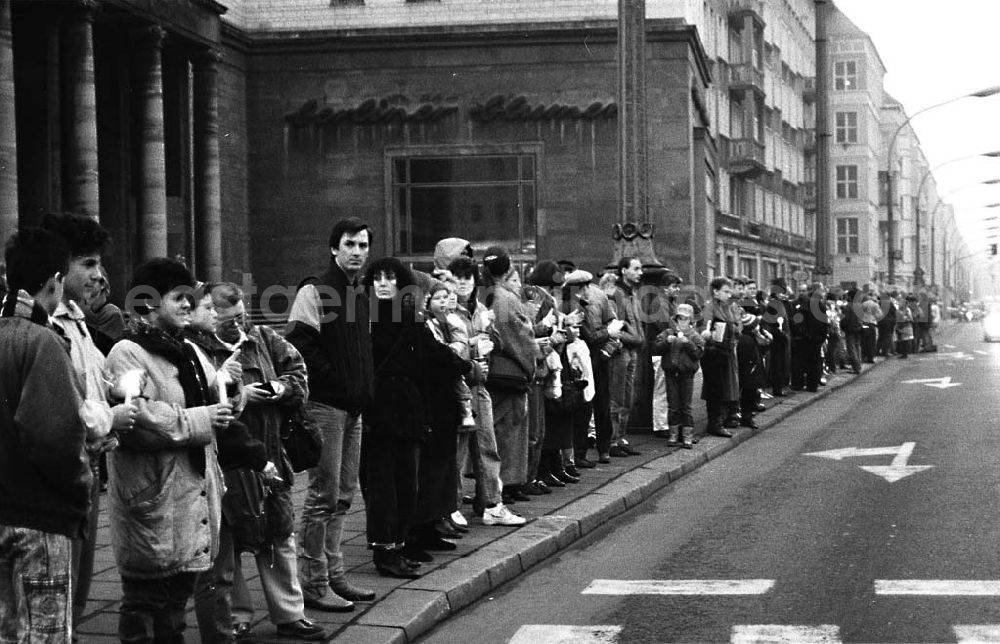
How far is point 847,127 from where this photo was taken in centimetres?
8688

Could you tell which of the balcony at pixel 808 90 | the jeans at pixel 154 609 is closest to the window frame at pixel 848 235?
the balcony at pixel 808 90

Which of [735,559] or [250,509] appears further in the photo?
[735,559]

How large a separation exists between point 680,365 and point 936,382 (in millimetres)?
13128

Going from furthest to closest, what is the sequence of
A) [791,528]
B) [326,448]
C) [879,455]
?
1. [879,455]
2. [791,528]
3. [326,448]

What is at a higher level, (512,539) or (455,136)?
(455,136)

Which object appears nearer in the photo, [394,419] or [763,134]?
[394,419]

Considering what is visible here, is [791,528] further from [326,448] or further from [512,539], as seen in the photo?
[326,448]

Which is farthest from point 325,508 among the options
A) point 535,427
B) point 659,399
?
point 659,399

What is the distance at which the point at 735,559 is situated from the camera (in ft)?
29.0

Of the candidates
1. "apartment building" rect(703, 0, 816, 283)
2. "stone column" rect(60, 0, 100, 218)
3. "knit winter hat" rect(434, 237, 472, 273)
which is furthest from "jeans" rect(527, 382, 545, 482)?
"apartment building" rect(703, 0, 816, 283)

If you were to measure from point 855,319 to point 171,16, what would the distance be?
1575cm

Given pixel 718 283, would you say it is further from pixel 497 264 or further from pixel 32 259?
pixel 32 259

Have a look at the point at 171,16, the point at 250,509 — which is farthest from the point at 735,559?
the point at 171,16

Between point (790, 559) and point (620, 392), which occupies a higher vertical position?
point (620, 392)
